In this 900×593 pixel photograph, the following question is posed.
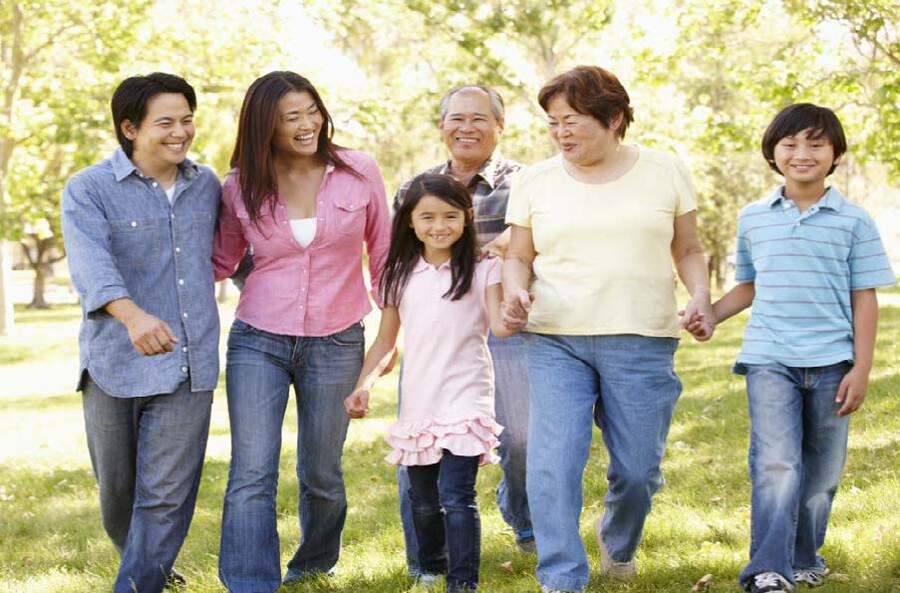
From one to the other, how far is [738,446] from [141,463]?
17.1ft

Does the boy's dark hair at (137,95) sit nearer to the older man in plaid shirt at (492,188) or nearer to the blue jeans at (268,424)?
the blue jeans at (268,424)

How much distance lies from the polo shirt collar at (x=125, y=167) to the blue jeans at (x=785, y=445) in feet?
7.79

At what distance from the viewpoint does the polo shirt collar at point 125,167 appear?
533 cm

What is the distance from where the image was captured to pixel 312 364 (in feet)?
18.5

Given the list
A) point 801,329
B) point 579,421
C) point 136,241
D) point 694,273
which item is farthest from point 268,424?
point 801,329

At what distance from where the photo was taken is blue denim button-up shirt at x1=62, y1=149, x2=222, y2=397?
5.26 metres

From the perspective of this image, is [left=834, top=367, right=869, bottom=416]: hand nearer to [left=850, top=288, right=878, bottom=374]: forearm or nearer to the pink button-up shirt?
[left=850, top=288, right=878, bottom=374]: forearm

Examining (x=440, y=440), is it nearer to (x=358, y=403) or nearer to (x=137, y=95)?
(x=358, y=403)

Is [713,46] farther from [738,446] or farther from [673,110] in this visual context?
[738,446]

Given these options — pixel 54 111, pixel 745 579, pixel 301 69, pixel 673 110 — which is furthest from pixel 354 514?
pixel 673 110

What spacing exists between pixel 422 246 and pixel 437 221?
204 mm

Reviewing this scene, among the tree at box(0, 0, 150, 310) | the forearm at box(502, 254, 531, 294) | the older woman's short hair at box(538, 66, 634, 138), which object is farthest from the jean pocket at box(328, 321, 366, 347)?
the tree at box(0, 0, 150, 310)

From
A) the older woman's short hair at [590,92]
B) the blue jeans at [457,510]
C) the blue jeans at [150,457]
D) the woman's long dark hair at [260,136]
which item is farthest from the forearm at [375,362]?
the older woman's short hair at [590,92]

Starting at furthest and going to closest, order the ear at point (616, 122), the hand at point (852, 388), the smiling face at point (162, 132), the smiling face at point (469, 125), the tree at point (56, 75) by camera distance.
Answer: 1. the tree at point (56, 75)
2. the smiling face at point (469, 125)
3. the smiling face at point (162, 132)
4. the ear at point (616, 122)
5. the hand at point (852, 388)
